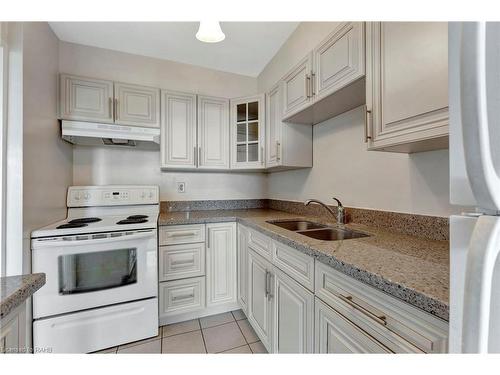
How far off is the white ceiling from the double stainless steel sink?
66.9 inches

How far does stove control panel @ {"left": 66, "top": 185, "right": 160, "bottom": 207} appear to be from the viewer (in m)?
1.95

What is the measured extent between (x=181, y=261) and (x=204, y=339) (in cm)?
62

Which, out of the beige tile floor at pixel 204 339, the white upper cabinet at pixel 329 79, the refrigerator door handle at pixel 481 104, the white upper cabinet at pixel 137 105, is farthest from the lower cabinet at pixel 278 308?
the white upper cabinet at pixel 137 105

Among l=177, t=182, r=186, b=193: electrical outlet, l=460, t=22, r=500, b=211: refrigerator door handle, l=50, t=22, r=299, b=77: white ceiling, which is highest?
l=50, t=22, r=299, b=77: white ceiling

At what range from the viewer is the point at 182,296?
1878mm

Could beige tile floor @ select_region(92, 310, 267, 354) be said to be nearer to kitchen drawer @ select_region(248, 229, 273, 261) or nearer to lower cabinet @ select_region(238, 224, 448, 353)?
lower cabinet @ select_region(238, 224, 448, 353)

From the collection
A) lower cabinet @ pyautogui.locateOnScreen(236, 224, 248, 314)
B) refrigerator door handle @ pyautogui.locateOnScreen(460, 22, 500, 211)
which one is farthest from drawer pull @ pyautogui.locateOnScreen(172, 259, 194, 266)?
refrigerator door handle @ pyautogui.locateOnScreen(460, 22, 500, 211)

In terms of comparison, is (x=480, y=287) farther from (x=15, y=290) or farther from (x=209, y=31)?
(x=209, y=31)

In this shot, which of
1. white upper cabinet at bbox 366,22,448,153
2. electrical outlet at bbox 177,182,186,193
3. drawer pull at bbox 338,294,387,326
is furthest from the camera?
electrical outlet at bbox 177,182,186,193

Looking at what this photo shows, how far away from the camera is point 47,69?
1.61 meters

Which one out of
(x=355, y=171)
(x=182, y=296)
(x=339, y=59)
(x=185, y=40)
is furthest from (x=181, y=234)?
(x=185, y=40)

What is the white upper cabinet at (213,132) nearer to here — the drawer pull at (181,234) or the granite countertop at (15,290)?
the drawer pull at (181,234)
